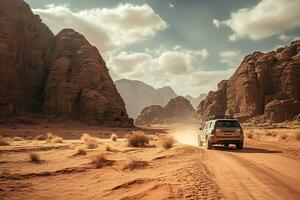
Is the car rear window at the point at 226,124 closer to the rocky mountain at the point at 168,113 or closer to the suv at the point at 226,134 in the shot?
the suv at the point at 226,134

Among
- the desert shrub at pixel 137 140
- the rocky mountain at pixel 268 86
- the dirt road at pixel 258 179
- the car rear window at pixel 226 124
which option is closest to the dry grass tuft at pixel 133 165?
the dirt road at pixel 258 179

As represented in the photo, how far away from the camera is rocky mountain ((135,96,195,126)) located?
16788 cm

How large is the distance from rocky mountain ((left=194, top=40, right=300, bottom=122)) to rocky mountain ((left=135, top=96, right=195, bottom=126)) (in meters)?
81.3

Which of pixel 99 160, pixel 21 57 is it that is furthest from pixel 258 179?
pixel 21 57

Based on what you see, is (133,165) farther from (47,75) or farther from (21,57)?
(47,75)

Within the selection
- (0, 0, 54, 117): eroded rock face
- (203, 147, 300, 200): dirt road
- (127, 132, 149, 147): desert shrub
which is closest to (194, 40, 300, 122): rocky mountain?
(0, 0, 54, 117): eroded rock face

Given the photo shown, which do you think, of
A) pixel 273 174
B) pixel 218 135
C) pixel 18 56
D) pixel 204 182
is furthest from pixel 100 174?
pixel 18 56

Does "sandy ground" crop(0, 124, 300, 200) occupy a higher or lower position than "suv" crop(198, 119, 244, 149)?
lower

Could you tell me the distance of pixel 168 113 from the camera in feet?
578

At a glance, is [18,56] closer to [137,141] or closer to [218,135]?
[137,141]

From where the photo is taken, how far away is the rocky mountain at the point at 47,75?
60.0 m

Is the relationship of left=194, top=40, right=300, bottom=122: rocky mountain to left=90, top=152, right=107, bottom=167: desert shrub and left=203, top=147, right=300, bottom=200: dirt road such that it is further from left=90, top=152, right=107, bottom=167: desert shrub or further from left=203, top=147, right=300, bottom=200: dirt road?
left=90, top=152, right=107, bottom=167: desert shrub

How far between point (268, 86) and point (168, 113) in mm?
101426

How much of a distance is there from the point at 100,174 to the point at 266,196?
17.9 ft
